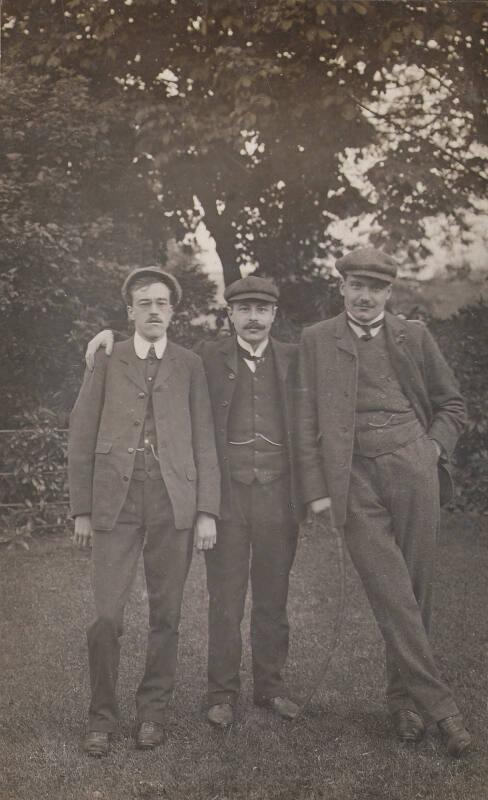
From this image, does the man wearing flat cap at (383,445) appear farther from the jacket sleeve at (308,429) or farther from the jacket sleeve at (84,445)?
the jacket sleeve at (84,445)

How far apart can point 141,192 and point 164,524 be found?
12.7 ft

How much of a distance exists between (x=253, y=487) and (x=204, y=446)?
1.03 feet

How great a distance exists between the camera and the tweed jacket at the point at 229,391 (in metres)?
3.46

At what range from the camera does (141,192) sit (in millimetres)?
6344

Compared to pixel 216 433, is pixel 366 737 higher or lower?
lower

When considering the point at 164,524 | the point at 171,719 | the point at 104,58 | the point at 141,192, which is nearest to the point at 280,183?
the point at 141,192

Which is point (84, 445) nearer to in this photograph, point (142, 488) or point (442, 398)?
point (142, 488)

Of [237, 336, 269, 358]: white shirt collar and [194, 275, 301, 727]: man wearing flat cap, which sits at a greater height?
[237, 336, 269, 358]: white shirt collar

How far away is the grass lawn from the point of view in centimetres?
284

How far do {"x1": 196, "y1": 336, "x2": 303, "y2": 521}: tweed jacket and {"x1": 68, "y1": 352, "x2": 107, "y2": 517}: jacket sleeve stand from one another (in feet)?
1.79

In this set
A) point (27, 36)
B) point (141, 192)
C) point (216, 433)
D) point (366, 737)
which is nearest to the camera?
point (366, 737)

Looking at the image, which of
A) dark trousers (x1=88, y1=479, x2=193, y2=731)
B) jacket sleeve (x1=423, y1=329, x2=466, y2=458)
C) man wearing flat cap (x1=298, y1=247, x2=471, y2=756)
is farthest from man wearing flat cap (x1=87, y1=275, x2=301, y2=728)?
jacket sleeve (x1=423, y1=329, x2=466, y2=458)

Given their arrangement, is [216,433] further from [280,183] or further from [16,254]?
[280,183]

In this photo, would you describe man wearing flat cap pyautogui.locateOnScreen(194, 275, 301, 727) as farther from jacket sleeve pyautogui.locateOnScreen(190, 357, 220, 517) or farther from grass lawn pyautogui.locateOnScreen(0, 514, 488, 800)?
grass lawn pyautogui.locateOnScreen(0, 514, 488, 800)
